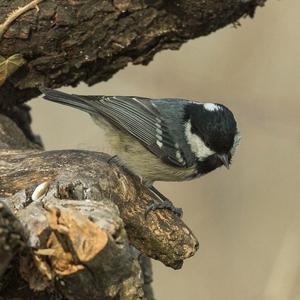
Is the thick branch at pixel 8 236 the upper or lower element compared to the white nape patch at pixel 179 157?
lower

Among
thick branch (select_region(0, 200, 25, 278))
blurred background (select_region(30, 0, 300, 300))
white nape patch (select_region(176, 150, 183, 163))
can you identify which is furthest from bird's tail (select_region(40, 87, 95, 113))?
thick branch (select_region(0, 200, 25, 278))

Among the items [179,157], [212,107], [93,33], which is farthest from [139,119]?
[93,33]

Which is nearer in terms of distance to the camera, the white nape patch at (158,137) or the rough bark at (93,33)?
the rough bark at (93,33)

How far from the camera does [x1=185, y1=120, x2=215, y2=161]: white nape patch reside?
11.7 feet

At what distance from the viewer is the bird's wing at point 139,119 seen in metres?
3.62

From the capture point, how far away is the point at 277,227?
4645 mm

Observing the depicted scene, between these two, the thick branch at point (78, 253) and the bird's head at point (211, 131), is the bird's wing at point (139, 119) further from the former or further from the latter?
the thick branch at point (78, 253)

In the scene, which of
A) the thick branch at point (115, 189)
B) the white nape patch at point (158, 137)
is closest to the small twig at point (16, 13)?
the thick branch at point (115, 189)

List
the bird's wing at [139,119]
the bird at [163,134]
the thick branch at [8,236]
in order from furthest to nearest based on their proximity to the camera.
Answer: the bird's wing at [139,119]
the bird at [163,134]
the thick branch at [8,236]

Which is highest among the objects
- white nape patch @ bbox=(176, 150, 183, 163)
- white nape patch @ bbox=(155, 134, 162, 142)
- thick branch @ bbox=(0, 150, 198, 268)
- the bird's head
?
the bird's head

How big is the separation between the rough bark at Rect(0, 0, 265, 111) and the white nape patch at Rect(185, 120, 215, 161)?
16.7 inches

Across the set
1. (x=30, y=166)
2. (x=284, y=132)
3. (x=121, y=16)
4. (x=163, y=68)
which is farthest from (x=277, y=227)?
(x=30, y=166)

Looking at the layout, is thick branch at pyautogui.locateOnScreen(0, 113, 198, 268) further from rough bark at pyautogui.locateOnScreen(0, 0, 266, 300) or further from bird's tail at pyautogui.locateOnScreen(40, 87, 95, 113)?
bird's tail at pyautogui.locateOnScreen(40, 87, 95, 113)

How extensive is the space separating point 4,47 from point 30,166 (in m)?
0.67
